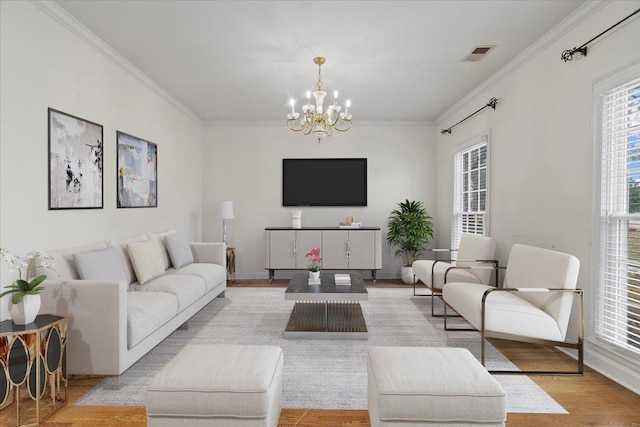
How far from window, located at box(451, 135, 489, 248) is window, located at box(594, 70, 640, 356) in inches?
75.3

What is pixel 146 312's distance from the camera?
2814mm

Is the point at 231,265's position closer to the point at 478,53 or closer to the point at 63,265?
the point at 63,265

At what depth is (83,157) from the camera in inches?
132

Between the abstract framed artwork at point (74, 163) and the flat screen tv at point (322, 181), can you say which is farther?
the flat screen tv at point (322, 181)

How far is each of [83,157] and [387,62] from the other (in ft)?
10.2

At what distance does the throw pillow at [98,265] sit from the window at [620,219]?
3.84 metres

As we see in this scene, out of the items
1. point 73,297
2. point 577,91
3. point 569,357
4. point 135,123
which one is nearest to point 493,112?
point 577,91

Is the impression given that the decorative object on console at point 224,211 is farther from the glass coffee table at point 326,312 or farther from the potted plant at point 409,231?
the potted plant at point 409,231

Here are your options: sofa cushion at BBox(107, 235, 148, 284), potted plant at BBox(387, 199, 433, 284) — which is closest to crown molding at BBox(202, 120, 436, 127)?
potted plant at BBox(387, 199, 433, 284)

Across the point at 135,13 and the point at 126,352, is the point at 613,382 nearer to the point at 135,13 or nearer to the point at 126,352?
the point at 126,352

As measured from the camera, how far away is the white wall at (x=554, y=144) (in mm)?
2787

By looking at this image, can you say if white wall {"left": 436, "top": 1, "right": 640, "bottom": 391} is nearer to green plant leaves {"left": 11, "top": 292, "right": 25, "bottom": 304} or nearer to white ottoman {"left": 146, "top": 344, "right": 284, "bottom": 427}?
white ottoman {"left": 146, "top": 344, "right": 284, "bottom": 427}

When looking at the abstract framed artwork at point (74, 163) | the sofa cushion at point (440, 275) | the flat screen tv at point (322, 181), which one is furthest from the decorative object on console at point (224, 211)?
the sofa cushion at point (440, 275)

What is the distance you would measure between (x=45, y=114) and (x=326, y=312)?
3.03 meters
